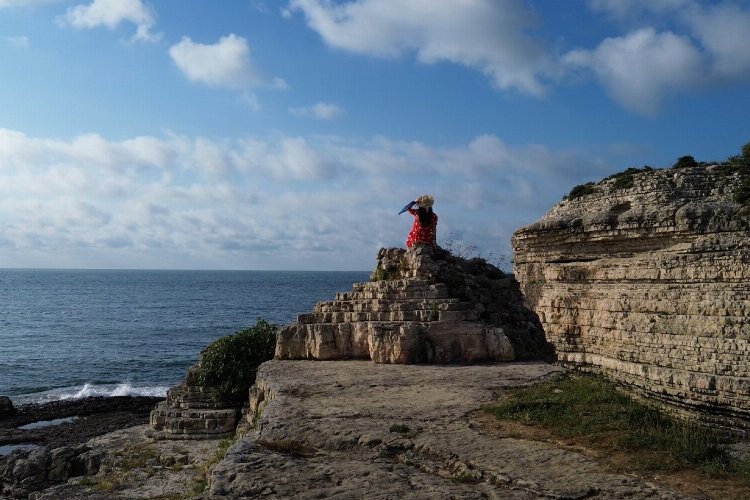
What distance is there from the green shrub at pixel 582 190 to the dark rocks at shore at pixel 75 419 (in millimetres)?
18460

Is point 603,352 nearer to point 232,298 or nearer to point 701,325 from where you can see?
point 701,325

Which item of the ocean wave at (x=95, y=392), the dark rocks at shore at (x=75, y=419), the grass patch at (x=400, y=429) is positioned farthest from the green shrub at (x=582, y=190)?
the ocean wave at (x=95, y=392)

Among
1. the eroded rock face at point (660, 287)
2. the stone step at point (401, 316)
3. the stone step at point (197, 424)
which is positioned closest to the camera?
the eroded rock face at point (660, 287)

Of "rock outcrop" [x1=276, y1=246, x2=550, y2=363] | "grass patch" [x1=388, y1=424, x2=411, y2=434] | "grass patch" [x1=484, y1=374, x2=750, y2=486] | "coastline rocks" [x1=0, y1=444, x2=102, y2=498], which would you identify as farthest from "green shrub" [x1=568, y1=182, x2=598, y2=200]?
"coastline rocks" [x1=0, y1=444, x2=102, y2=498]

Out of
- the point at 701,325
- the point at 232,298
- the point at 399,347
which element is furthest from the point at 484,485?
the point at 232,298

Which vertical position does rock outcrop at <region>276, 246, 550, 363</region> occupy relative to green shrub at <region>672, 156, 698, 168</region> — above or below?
below

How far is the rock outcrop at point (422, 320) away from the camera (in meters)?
14.3

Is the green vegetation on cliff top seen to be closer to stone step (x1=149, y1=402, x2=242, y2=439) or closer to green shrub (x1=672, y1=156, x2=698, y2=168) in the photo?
green shrub (x1=672, y1=156, x2=698, y2=168)

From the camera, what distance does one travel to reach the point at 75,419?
25.8 meters

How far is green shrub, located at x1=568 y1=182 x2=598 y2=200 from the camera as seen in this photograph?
1437 centimetres

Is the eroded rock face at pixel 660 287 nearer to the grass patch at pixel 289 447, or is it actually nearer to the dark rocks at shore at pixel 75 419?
the grass patch at pixel 289 447

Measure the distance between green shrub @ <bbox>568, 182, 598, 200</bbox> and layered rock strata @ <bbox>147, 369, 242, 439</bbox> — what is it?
32.9 feet

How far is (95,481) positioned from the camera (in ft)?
42.4

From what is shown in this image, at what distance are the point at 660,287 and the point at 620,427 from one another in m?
2.67
